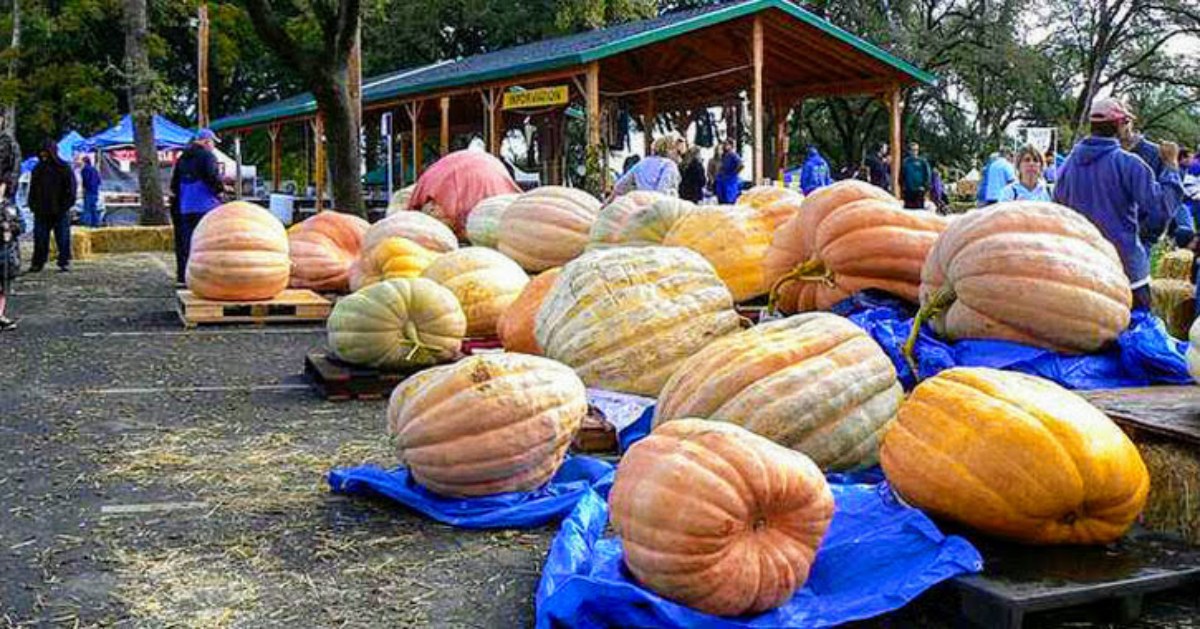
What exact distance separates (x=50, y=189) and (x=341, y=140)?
360 cm

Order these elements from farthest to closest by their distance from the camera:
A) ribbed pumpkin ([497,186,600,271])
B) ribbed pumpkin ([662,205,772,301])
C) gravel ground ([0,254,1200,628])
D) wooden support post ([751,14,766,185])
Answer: wooden support post ([751,14,766,185]), ribbed pumpkin ([497,186,600,271]), ribbed pumpkin ([662,205,772,301]), gravel ground ([0,254,1200,628])

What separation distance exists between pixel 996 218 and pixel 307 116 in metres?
28.5

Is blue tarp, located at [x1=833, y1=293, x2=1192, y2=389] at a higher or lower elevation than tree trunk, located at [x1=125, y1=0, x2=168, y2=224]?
lower

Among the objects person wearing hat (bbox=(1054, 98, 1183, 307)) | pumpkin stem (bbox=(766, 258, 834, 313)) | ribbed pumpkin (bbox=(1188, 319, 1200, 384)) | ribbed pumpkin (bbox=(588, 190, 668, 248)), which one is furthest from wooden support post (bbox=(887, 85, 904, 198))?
ribbed pumpkin (bbox=(1188, 319, 1200, 384))

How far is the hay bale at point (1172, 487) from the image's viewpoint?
3.75 meters

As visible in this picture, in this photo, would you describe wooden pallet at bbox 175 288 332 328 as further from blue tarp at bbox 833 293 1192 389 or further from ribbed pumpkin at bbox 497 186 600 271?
blue tarp at bbox 833 293 1192 389

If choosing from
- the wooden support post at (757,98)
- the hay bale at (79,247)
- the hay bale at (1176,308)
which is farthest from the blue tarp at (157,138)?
the hay bale at (1176,308)

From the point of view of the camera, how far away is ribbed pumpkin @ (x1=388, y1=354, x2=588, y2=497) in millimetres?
4477

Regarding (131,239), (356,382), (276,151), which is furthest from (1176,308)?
(276,151)

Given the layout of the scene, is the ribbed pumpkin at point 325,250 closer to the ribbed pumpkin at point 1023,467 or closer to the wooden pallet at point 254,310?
the wooden pallet at point 254,310

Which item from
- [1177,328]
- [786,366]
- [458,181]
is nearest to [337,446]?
[786,366]

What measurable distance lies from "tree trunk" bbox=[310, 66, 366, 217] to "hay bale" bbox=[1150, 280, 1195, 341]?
32.3 feet

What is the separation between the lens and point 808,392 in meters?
4.17

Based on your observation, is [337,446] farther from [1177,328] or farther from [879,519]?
[1177,328]
